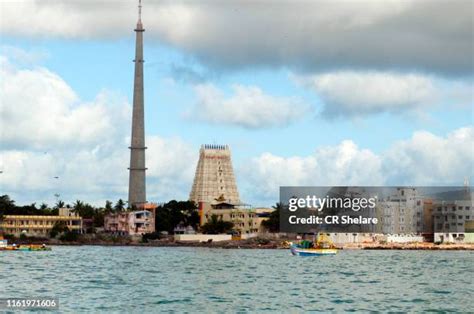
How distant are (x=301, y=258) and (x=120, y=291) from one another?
255 feet

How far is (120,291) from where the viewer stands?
7500 centimetres

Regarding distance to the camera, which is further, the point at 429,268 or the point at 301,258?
the point at 301,258

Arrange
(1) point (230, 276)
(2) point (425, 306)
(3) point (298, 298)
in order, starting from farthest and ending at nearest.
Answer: (1) point (230, 276)
(3) point (298, 298)
(2) point (425, 306)

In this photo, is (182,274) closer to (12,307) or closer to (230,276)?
(230,276)

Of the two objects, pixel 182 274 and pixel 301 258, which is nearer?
pixel 182 274

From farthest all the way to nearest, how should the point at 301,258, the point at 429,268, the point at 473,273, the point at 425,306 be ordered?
the point at 301,258, the point at 429,268, the point at 473,273, the point at 425,306

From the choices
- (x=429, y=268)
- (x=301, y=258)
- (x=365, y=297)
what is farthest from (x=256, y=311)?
(x=301, y=258)

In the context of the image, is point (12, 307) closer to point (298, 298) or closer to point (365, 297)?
point (298, 298)

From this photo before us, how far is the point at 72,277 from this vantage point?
91062 millimetres

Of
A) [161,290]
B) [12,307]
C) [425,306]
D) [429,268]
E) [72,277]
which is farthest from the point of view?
[429,268]

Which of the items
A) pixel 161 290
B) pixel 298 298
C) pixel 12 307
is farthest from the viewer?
pixel 161 290

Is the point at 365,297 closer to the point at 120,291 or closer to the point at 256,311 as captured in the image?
the point at 256,311

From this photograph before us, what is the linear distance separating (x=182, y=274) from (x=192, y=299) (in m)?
29.1

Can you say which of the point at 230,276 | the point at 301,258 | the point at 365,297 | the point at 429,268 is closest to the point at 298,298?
the point at 365,297
